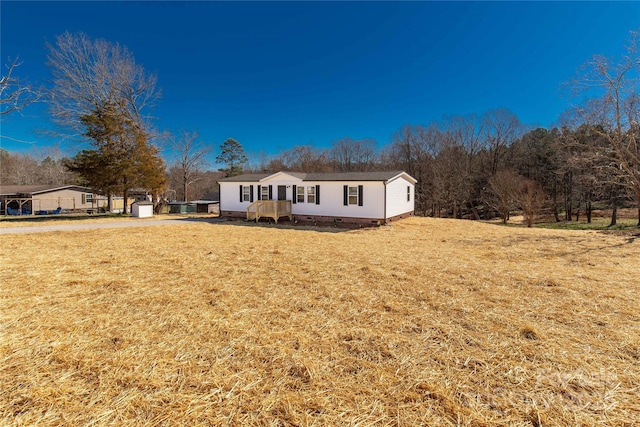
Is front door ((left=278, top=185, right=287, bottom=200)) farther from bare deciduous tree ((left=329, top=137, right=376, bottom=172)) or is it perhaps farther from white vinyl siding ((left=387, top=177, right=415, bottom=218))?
bare deciduous tree ((left=329, top=137, right=376, bottom=172))

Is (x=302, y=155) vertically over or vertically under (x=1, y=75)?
over

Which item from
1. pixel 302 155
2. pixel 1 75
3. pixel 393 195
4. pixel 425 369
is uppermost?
pixel 302 155

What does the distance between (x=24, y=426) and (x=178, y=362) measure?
91 cm

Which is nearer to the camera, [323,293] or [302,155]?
[323,293]

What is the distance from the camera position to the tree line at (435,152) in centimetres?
1109

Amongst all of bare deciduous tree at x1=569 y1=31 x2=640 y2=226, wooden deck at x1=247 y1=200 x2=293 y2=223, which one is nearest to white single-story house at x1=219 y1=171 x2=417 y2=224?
wooden deck at x1=247 y1=200 x2=293 y2=223

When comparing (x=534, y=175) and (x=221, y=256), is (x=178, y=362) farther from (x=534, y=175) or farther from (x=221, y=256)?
(x=534, y=175)

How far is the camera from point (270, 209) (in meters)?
15.6

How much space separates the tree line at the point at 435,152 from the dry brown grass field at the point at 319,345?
214 inches

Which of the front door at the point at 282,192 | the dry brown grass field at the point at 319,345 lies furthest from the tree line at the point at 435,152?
the front door at the point at 282,192

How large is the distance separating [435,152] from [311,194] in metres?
21.7

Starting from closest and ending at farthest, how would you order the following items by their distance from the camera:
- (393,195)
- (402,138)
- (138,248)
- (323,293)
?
(323,293), (138,248), (393,195), (402,138)

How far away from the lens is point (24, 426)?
172 cm

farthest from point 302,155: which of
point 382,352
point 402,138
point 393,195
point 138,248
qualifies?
point 382,352
